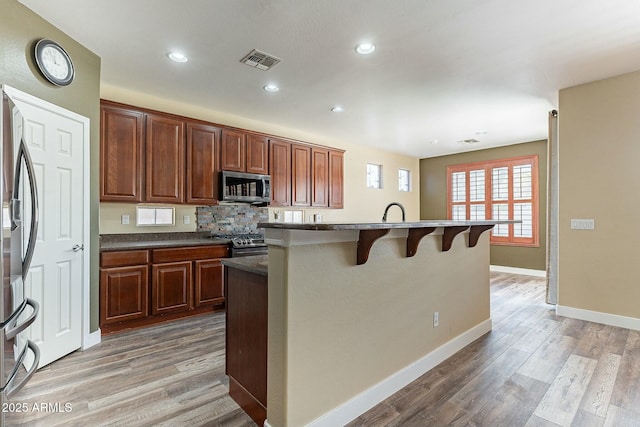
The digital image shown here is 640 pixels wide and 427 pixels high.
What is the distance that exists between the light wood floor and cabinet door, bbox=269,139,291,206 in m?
2.24

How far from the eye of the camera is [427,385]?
7.22 ft

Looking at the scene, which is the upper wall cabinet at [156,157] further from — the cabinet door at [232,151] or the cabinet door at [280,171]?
the cabinet door at [280,171]

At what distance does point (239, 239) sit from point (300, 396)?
9.03ft

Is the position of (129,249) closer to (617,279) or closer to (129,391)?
(129,391)

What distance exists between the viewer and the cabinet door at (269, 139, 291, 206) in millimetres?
4762

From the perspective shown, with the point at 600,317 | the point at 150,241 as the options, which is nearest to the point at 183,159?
the point at 150,241

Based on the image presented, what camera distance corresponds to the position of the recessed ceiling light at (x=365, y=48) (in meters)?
2.68

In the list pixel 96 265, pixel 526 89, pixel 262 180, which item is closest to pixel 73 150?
pixel 96 265

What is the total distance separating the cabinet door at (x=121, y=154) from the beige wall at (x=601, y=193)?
193 inches

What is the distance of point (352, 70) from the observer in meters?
3.16

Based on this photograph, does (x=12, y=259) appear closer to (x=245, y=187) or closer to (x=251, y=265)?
(x=251, y=265)

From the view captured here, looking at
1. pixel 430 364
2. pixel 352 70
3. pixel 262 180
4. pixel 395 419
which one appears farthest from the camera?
pixel 262 180

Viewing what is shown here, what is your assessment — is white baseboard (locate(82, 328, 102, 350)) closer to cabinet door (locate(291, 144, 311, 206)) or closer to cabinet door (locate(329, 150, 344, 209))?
cabinet door (locate(291, 144, 311, 206))

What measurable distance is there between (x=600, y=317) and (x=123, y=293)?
201 inches
